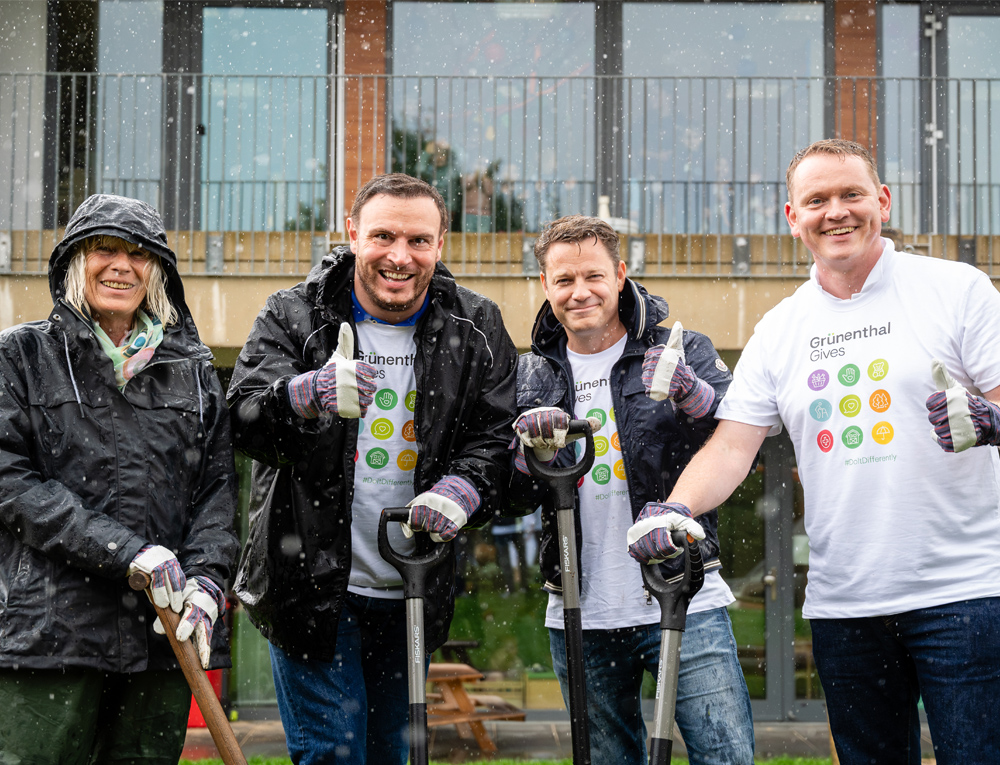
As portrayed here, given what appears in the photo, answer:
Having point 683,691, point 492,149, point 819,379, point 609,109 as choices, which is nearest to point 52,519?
point 683,691

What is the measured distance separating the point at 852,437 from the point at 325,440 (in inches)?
55.0

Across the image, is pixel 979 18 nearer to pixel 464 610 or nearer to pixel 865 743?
pixel 464 610

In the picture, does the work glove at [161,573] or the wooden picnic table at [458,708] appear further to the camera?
the wooden picnic table at [458,708]

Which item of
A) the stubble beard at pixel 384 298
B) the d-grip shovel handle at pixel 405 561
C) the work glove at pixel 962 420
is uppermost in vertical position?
the stubble beard at pixel 384 298

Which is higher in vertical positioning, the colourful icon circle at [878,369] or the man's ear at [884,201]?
the man's ear at [884,201]

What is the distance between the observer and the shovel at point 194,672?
242 cm

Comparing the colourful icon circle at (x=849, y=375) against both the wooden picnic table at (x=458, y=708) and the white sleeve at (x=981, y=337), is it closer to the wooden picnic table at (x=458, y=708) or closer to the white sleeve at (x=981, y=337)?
the white sleeve at (x=981, y=337)

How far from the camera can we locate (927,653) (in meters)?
2.43

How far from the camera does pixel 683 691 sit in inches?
111

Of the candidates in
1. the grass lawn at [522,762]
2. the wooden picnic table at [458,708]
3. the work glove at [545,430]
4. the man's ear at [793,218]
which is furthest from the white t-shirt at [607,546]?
the wooden picnic table at [458,708]

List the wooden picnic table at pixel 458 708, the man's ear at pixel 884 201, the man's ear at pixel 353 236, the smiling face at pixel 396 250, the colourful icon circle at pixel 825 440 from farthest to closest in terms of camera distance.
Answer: the wooden picnic table at pixel 458 708, the man's ear at pixel 353 236, the smiling face at pixel 396 250, the man's ear at pixel 884 201, the colourful icon circle at pixel 825 440

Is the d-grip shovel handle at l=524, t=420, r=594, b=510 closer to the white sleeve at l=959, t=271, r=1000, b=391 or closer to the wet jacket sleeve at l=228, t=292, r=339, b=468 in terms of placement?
the wet jacket sleeve at l=228, t=292, r=339, b=468

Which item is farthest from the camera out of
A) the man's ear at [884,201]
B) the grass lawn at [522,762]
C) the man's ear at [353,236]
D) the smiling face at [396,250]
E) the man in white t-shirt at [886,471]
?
the grass lawn at [522,762]

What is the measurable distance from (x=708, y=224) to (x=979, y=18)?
298cm
